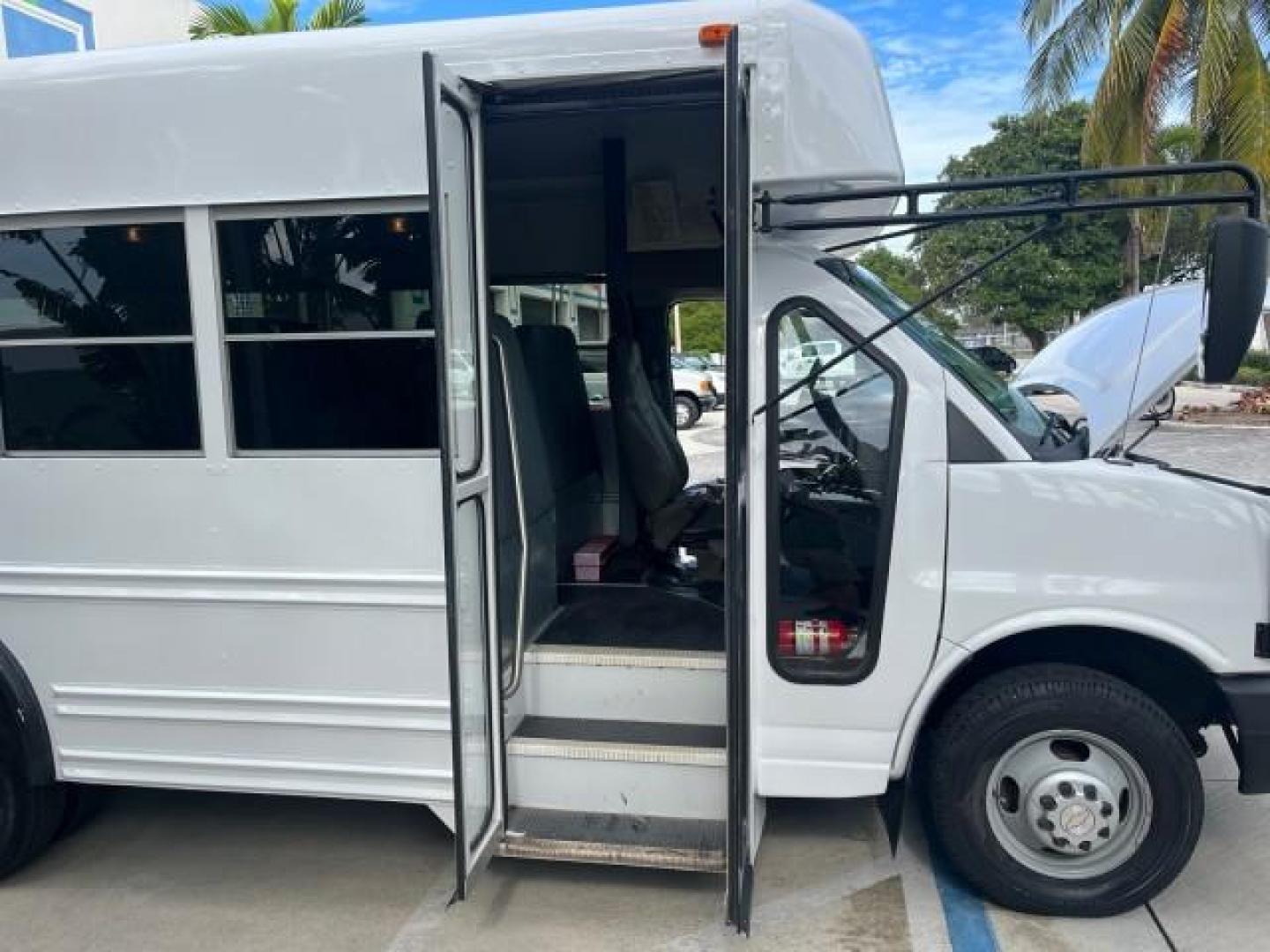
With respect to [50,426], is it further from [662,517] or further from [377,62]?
[662,517]

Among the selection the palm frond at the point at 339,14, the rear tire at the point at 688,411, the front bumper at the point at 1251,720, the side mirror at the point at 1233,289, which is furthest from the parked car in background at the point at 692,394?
the side mirror at the point at 1233,289

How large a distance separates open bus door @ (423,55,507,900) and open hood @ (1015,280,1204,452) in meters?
2.02

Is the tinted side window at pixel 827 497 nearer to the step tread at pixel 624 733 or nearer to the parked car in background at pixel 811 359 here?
the parked car in background at pixel 811 359

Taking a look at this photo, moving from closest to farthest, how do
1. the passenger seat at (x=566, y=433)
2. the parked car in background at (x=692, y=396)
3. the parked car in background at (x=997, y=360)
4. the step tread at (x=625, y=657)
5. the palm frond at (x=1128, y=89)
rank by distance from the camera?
the step tread at (x=625, y=657) → the parked car in background at (x=997, y=360) → the passenger seat at (x=566, y=433) → the palm frond at (x=1128, y=89) → the parked car in background at (x=692, y=396)

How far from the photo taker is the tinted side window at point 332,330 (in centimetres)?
321

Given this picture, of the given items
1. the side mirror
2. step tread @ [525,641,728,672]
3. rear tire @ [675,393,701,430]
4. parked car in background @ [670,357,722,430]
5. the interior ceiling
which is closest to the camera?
the side mirror

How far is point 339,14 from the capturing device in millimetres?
14031

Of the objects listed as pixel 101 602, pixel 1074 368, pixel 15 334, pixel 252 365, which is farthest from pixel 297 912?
pixel 1074 368

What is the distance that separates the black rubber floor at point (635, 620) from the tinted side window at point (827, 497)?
460 mm

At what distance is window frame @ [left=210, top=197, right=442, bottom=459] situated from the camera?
3.17 m

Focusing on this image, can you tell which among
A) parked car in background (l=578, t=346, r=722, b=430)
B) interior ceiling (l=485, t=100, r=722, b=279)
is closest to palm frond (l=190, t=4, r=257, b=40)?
parked car in background (l=578, t=346, r=722, b=430)

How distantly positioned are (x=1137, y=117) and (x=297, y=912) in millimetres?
14906

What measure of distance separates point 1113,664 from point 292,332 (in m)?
2.94

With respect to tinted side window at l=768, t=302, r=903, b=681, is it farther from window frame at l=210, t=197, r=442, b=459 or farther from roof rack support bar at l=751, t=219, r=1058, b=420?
window frame at l=210, t=197, r=442, b=459
